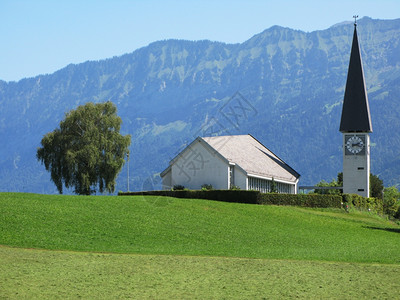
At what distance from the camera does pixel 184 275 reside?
25.5 m

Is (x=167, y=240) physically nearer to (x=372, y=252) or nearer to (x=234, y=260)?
(x=234, y=260)

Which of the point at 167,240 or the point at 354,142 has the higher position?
the point at 354,142

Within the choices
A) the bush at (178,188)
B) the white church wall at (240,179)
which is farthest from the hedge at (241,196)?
the bush at (178,188)

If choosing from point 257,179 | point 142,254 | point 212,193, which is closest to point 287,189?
point 257,179

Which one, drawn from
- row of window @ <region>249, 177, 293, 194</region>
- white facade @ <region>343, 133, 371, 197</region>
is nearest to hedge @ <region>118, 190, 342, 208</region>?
row of window @ <region>249, 177, 293, 194</region>

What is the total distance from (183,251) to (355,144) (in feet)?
211

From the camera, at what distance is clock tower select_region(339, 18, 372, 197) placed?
3644 inches

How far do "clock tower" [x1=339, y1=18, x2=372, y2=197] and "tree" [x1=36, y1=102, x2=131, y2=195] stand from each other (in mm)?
30787

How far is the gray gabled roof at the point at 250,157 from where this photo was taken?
252ft

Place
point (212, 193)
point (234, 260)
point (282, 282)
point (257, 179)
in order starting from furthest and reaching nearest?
point (257, 179) → point (212, 193) → point (234, 260) → point (282, 282)

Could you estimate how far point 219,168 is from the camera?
74.8 meters

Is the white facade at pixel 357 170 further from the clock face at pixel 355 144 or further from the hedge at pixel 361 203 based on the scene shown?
the hedge at pixel 361 203

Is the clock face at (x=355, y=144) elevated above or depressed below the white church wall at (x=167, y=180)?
above

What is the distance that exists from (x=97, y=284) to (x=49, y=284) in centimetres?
157
